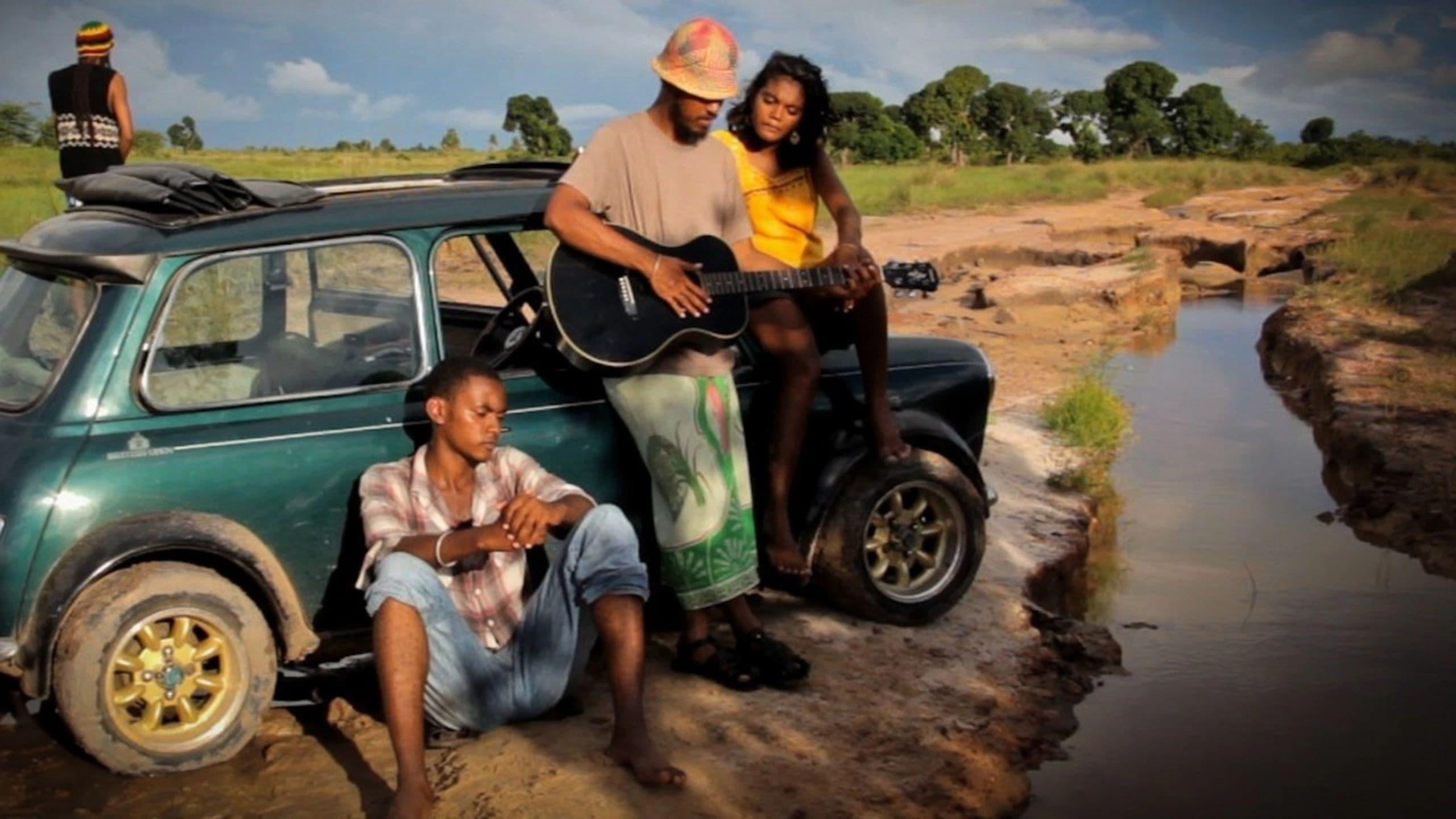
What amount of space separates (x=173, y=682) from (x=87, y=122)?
4297mm

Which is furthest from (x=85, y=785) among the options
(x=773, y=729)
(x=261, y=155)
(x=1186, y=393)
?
(x=261, y=155)

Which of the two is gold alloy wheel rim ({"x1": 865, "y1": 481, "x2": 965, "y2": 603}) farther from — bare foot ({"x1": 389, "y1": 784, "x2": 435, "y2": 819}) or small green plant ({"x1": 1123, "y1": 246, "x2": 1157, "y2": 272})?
small green plant ({"x1": 1123, "y1": 246, "x2": 1157, "y2": 272})

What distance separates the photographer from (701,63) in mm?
4535

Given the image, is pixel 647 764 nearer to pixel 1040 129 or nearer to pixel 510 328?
pixel 510 328

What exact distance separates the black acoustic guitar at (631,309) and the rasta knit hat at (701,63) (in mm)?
484

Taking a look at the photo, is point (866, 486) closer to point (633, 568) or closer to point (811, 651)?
point (811, 651)

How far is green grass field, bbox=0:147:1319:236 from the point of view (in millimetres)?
24906

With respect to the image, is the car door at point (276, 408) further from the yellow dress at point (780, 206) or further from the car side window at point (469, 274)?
the yellow dress at point (780, 206)

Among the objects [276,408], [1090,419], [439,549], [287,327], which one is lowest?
[1090,419]

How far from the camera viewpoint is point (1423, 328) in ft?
43.5

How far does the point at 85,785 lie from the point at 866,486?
2.76m

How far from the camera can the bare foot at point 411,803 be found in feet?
12.2

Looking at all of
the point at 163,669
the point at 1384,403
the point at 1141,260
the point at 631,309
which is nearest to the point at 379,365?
the point at 631,309

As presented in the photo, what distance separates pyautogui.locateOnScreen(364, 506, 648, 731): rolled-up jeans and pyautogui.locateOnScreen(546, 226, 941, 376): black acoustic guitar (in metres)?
0.65
